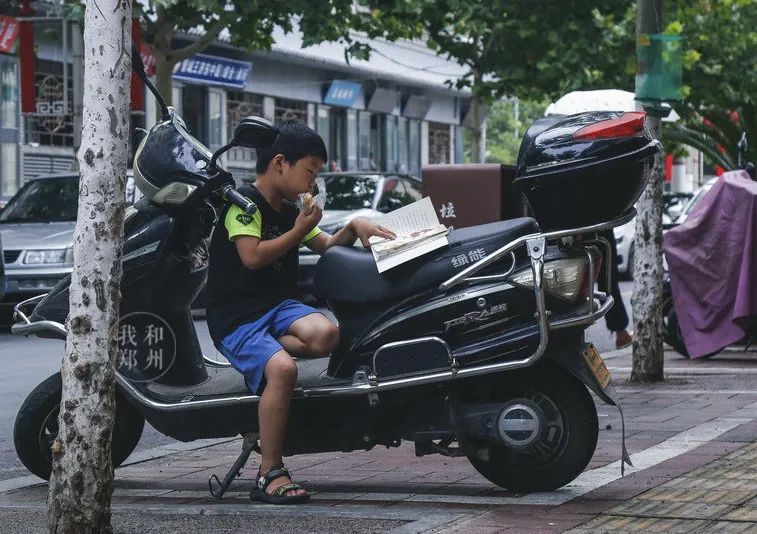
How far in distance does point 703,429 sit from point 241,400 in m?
2.92

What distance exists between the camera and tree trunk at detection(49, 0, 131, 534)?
5.26m

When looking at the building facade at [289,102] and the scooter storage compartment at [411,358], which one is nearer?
the scooter storage compartment at [411,358]

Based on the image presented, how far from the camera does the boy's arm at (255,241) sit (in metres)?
6.17

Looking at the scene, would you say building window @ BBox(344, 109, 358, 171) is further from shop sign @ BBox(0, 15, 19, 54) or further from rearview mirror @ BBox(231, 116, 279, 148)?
rearview mirror @ BBox(231, 116, 279, 148)

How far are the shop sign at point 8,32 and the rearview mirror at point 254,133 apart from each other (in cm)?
1832

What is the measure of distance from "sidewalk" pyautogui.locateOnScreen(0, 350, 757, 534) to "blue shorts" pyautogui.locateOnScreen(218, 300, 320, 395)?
0.53m

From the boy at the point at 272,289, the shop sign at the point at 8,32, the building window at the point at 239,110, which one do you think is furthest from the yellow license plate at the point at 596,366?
the building window at the point at 239,110

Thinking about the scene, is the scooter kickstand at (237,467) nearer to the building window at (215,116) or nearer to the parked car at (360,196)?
the parked car at (360,196)

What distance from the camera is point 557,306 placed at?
619 cm

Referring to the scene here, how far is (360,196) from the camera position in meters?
18.9

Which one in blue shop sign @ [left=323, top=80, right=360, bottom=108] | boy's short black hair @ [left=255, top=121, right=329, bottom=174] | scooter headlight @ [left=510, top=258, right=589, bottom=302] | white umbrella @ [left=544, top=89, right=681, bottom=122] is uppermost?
blue shop sign @ [left=323, top=80, right=360, bottom=108]

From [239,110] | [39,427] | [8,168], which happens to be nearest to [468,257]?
[39,427]

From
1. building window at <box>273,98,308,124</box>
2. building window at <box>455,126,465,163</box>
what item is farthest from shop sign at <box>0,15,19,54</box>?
building window at <box>455,126,465,163</box>

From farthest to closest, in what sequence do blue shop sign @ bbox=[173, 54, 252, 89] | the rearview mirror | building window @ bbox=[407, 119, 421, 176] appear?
building window @ bbox=[407, 119, 421, 176] < blue shop sign @ bbox=[173, 54, 252, 89] < the rearview mirror
